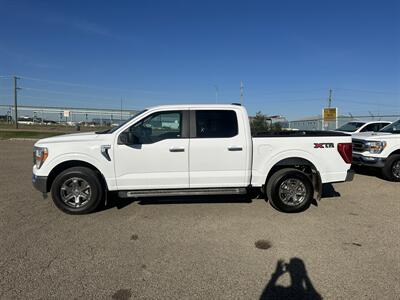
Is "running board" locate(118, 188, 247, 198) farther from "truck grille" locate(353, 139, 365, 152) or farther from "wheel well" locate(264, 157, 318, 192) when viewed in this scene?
"truck grille" locate(353, 139, 365, 152)

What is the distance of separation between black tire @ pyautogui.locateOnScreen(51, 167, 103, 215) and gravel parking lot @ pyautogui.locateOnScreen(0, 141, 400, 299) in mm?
196

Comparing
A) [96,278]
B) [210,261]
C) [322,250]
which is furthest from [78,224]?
[322,250]

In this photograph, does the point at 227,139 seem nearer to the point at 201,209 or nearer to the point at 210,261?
the point at 201,209

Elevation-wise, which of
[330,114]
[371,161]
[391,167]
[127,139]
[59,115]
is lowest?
[391,167]

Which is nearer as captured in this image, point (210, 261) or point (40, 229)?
point (210, 261)

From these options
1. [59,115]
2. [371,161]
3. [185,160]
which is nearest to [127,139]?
[185,160]

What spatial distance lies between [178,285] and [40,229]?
2716 mm

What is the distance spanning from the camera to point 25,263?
11.8ft

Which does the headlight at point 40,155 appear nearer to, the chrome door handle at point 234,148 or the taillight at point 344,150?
the chrome door handle at point 234,148

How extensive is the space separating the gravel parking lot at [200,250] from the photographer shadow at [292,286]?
0.01 meters

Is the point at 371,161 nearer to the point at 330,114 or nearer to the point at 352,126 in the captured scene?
the point at 352,126

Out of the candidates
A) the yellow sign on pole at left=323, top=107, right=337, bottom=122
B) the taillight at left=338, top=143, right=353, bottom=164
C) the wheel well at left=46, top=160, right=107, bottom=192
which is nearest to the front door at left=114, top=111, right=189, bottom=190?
the wheel well at left=46, top=160, right=107, bottom=192

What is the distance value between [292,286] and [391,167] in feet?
21.9

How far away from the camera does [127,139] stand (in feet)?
16.7
